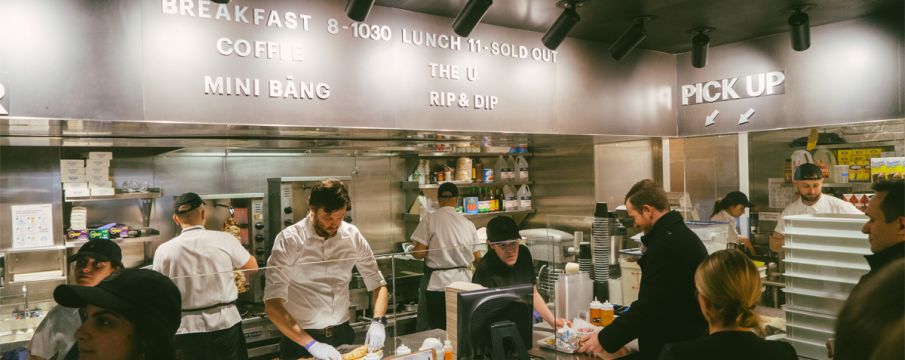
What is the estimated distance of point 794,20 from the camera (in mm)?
3889

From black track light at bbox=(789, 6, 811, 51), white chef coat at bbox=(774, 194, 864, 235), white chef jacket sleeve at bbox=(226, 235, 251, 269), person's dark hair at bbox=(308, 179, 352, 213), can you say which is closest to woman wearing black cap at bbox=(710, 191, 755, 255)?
white chef coat at bbox=(774, 194, 864, 235)

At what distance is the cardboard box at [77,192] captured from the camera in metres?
4.51

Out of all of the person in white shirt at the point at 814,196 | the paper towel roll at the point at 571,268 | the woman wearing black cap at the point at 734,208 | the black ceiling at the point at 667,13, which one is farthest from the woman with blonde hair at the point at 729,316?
the woman wearing black cap at the point at 734,208

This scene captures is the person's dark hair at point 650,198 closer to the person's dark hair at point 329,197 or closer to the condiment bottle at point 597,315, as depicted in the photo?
the condiment bottle at point 597,315

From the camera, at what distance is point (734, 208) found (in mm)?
4969

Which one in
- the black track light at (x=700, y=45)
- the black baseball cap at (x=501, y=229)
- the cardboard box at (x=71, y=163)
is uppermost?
the black track light at (x=700, y=45)

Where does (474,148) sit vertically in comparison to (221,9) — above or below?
below

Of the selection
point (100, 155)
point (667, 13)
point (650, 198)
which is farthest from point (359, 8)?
point (100, 155)

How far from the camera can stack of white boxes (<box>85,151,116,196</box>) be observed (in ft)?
15.2

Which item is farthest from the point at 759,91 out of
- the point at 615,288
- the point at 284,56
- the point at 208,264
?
the point at 208,264

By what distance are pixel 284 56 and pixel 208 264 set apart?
1586 millimetres

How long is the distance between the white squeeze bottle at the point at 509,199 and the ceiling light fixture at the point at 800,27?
11.6ft

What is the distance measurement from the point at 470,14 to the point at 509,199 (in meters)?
4.05

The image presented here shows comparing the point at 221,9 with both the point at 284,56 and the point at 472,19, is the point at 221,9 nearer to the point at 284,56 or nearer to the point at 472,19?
the point at 284,56
